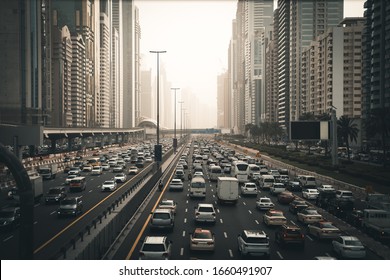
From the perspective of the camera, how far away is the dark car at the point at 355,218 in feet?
102

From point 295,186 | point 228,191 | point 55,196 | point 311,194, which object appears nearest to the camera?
point 228,191

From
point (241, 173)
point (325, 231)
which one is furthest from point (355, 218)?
point (241, 173)

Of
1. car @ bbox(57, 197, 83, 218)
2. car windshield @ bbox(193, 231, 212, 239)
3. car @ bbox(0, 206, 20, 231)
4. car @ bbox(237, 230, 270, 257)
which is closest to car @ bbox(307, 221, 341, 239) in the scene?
car @ bbox(237, 230, 270, 257)

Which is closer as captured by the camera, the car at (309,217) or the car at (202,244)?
the car at (202,244)

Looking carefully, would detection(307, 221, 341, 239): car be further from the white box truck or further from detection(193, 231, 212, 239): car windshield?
the white box truck

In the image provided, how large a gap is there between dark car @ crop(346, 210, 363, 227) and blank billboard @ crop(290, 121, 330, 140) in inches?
1417

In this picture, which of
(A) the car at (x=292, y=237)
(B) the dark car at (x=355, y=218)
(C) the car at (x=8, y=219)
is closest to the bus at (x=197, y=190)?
(B) the dark car at (x=355, y=218)

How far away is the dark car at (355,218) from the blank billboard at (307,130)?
118 feet

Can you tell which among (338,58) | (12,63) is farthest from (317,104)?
(12,63)

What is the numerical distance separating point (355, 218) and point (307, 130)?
37.6 meters

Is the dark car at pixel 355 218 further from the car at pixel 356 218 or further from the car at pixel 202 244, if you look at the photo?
the car at pixel 202 244

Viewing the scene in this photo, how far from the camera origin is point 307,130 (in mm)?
68188

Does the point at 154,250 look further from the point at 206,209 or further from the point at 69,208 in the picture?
the point at 69,208
